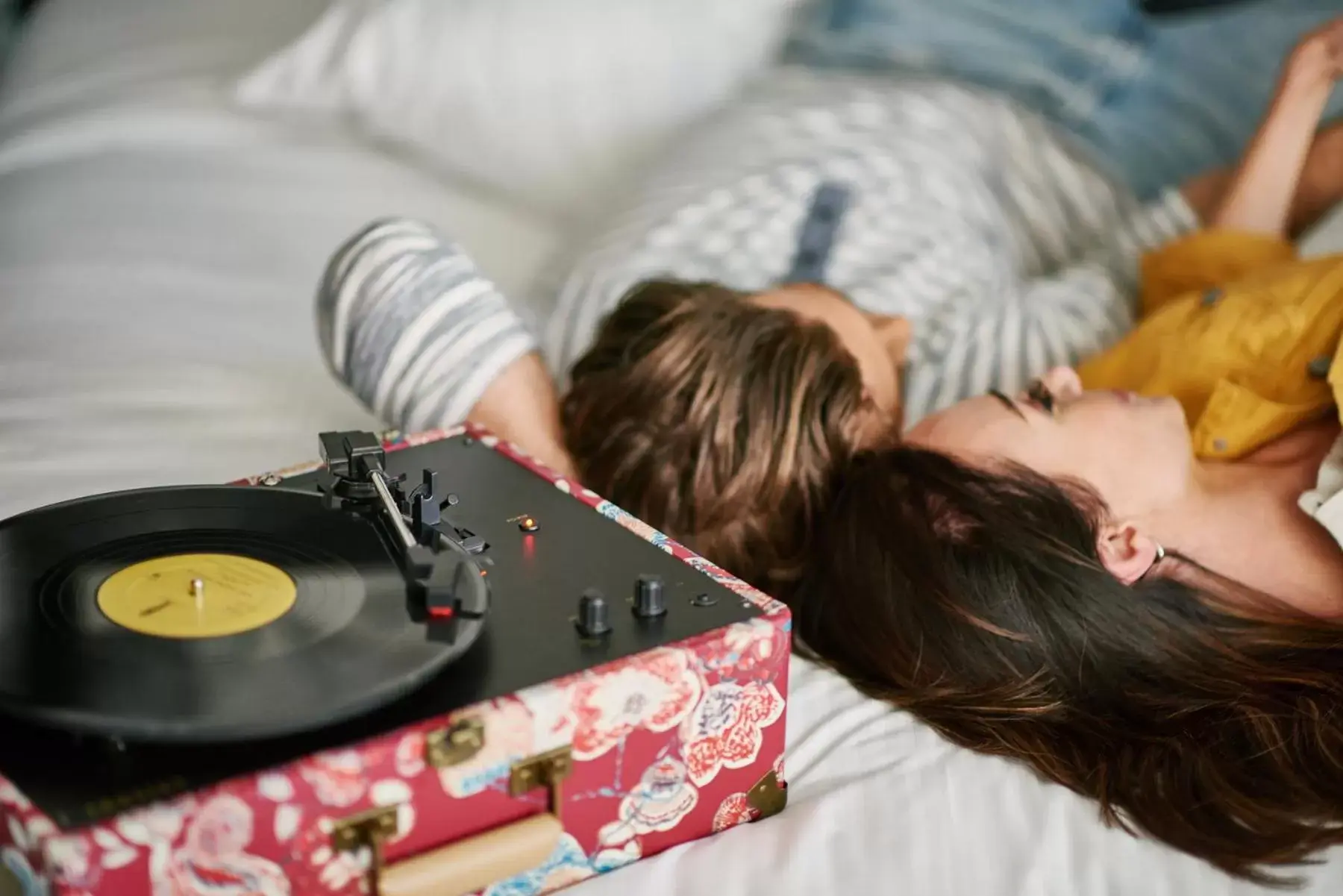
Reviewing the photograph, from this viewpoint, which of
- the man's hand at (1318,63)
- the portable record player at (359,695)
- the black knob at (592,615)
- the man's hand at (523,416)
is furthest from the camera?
the man's hand at (1318,63)

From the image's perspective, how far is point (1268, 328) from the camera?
45.9 inches

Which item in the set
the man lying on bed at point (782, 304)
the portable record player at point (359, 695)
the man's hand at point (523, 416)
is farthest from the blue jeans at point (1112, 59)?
the portable record player at point (359, 695)

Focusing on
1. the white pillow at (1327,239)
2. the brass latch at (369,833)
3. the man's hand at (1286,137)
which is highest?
the man's hand at (1286,137)

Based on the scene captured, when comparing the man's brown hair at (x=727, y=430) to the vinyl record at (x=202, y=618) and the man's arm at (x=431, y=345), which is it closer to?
the man's arm at (x=431, y=345)

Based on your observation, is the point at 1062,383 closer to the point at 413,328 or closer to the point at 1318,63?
the point at 413,328

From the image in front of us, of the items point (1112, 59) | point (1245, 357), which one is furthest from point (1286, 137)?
point (1245, 357)

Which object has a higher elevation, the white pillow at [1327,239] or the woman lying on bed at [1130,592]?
the white pillow at [1327,239]

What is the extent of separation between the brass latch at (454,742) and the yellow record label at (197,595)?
0.10m

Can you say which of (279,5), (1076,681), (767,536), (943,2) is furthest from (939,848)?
(279,5)

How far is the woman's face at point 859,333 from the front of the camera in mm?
1108

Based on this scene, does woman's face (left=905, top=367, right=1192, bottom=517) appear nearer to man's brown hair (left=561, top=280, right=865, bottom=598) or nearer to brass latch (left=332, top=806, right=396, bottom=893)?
man's brown hair (left=561, top=280, right=865, bottom=598)

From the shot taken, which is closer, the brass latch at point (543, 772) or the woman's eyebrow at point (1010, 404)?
the brass latch at point (543, 772)

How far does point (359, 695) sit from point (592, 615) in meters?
0.14

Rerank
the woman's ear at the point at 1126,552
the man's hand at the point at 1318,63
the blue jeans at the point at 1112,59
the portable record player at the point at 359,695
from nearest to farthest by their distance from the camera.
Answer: the portable record player at the point at 359,695
the woman's ear at the point at 1126,552
the man's hand at the point at 1318,63
the blue jeans at the point at 1112,59
